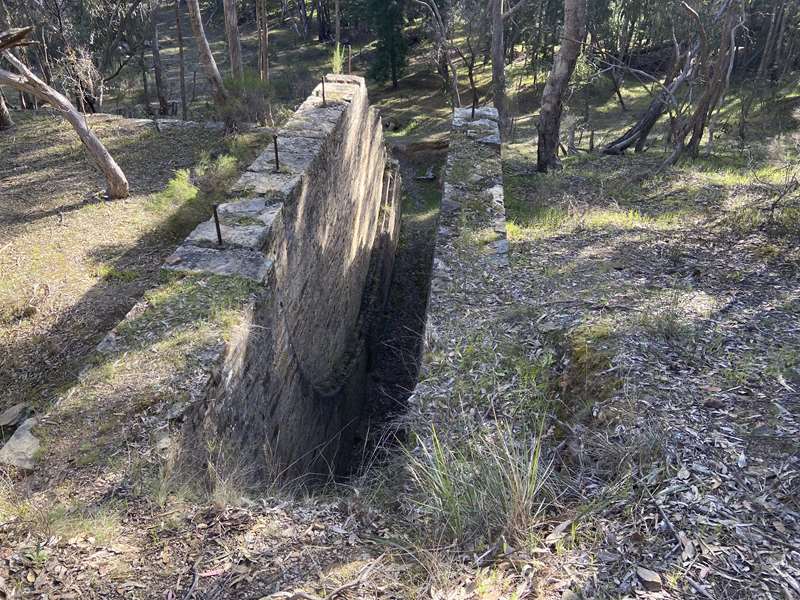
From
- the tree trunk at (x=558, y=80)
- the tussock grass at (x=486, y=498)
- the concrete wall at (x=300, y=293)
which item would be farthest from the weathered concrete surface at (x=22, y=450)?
the tree trunk at (x=558, y=80)

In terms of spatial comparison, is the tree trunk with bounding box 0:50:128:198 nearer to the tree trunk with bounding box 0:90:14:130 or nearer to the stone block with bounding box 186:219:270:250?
the stone block with bounding box 186:219:270:250

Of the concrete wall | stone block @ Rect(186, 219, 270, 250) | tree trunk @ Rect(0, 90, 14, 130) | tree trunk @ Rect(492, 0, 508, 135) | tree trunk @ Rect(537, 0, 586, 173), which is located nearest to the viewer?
the concrete wall

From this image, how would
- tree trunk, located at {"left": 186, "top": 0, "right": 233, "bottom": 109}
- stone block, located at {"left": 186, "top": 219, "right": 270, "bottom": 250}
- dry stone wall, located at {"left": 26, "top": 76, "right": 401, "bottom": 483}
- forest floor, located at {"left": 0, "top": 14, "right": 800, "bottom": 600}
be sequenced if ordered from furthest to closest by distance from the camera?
tree trunk, located at {"left": 186, "top": 0, "right": 233, "bottom": 109}, stone block, located at {"left": 186, "top": 219, "right": 270, "bottom": 250}, dry stone wall, located at {"left": 26, "top": 76, "right": 401, "bottom": 483}, forest floor, located at {"left": 0, "top": 14, "right": 800, "bottom": 600}

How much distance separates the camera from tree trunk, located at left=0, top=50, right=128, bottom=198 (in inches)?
264

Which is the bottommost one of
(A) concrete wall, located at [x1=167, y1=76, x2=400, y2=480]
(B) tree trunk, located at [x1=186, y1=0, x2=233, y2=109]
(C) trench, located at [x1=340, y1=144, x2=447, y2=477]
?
(C) trench, located at [x1=340, y1=144, x2=447, y2=477]

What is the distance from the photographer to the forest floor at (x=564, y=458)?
2.24 metres

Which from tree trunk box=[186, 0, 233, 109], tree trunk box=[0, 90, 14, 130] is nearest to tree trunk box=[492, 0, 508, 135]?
tree trunk box=[186, 0, 233, 109]

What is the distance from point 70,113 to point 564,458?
7595 mm

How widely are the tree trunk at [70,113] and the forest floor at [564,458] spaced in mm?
2100

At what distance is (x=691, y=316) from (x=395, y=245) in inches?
320

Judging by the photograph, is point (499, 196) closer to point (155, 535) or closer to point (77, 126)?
point (155, 535)

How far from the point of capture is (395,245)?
1170cm

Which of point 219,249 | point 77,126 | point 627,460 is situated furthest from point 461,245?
point 77,126

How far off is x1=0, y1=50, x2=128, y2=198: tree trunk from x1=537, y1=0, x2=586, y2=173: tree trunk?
6.38m
